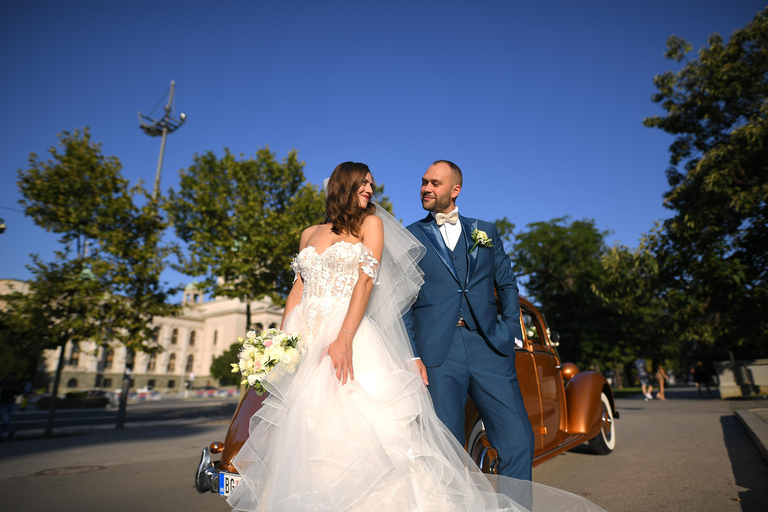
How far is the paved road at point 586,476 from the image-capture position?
13.5ft

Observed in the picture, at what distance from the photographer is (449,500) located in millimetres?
2262

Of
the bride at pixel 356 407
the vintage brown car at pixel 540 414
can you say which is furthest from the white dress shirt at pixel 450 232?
the vintage brown car at pixel 540 414

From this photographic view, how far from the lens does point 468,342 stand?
2775 millimetres

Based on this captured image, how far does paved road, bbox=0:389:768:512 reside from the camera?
162 inches

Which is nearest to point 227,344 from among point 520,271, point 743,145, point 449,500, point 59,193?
→ point 520,271

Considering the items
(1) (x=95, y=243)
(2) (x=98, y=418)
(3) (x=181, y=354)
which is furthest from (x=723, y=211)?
(3) (x=181, y=354)

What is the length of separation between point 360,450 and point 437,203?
1652 millimetres

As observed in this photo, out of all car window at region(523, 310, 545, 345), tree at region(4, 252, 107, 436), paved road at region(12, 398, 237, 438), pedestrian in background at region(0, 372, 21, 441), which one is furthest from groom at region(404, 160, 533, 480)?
paved road at region(12, 398, 237, 438)

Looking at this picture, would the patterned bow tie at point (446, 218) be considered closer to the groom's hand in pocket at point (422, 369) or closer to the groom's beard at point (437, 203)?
the groom's beard at point (437, 203)

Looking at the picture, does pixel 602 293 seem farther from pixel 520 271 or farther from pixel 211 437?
pixel 520 271

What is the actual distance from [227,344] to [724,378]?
60764 mm

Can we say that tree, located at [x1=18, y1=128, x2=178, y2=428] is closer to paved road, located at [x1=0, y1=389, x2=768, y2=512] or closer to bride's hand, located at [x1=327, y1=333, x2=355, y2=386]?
paved road, located at [x1=0, y1=389, x2=768, y2=512]

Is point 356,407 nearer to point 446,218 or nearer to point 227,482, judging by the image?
point 446,218

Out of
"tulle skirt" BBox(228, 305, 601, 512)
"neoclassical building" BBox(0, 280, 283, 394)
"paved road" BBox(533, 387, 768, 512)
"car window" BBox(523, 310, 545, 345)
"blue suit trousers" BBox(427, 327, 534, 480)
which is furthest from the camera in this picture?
"neoclassical building" BBox(0, 280, 283, 394)
